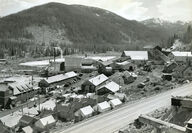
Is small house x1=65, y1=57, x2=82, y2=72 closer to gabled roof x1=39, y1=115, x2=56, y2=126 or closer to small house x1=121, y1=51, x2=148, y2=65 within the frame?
small house x1=121, y1=51, x2=148, y2=65

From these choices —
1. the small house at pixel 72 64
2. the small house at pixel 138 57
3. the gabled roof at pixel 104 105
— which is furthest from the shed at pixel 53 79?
the gabled roof at pixel 104 105

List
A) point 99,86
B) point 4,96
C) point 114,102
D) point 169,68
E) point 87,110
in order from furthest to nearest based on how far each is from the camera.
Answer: point 169,68
point 99,86
point 4,96
point 114,102
point 87,110

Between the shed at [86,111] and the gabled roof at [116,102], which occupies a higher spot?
the gabled roof at [116,102]

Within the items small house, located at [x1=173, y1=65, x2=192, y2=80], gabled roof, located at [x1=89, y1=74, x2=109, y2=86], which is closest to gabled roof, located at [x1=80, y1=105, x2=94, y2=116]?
gabled roof, located at [x1=89, y1=74, x2=109, y2=86]

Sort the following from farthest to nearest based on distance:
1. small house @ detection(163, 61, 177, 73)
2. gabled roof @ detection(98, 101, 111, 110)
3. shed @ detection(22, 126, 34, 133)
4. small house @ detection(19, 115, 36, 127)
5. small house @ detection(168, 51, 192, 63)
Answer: small house @ detection(168, 51, 192, 63) < small house @ detection(163, 61, 177, 73) < gabled roof @ detection(98, 101, 111, 110) < small house @ detection(19, 115, 36, 127) < shed @ detection(22, 126, 34, 133)

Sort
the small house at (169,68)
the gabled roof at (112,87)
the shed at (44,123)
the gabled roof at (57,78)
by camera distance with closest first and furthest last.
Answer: the shed at (44,123), the gabled roof at (112,87), the small house at (169,68), the gabled roof at (57,78)

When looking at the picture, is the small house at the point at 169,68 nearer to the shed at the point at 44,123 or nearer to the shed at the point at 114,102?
the shed at the point at 114,102

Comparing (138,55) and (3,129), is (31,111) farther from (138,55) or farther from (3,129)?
(138,55)

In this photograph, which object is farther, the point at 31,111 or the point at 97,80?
the point at 97,80

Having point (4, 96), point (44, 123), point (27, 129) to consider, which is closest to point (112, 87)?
point (44, 123)
